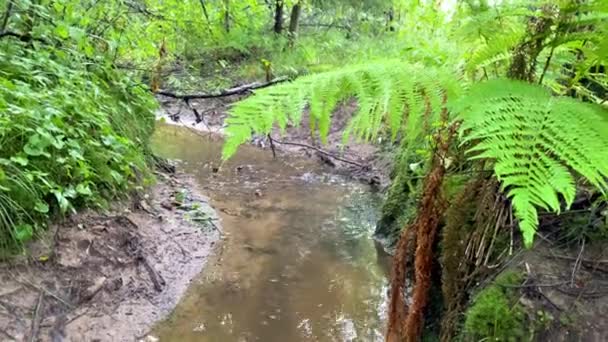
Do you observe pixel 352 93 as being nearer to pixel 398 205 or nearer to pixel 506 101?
pixel 506 101

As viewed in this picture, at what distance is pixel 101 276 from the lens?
3.36m

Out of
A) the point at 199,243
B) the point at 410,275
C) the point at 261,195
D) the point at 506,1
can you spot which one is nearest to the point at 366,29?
the point at 261,195

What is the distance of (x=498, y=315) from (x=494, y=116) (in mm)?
994

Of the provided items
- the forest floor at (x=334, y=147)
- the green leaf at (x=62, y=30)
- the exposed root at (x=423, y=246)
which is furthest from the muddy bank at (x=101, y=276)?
the forest floor at (x=334, y=147)

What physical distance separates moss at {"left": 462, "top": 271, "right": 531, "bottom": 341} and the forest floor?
3722mm

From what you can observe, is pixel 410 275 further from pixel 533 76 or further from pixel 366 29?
pixel 366 29

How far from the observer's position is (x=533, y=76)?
192 centimetres

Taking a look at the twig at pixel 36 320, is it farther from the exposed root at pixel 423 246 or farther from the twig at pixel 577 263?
the twig at pixel 577 263

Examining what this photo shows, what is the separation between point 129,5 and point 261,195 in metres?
2.37

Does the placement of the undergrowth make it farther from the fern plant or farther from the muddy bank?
the fern plant

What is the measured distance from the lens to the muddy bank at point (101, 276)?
2885 millimetres

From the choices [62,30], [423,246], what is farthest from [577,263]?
[62,30]

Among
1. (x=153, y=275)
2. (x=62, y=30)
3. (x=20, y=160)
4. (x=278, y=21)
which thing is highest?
(x=62, y=30)

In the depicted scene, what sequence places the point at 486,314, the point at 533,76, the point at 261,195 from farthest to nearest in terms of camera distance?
the point at 261,195 → the point at 486,314 → the point at 533,76
